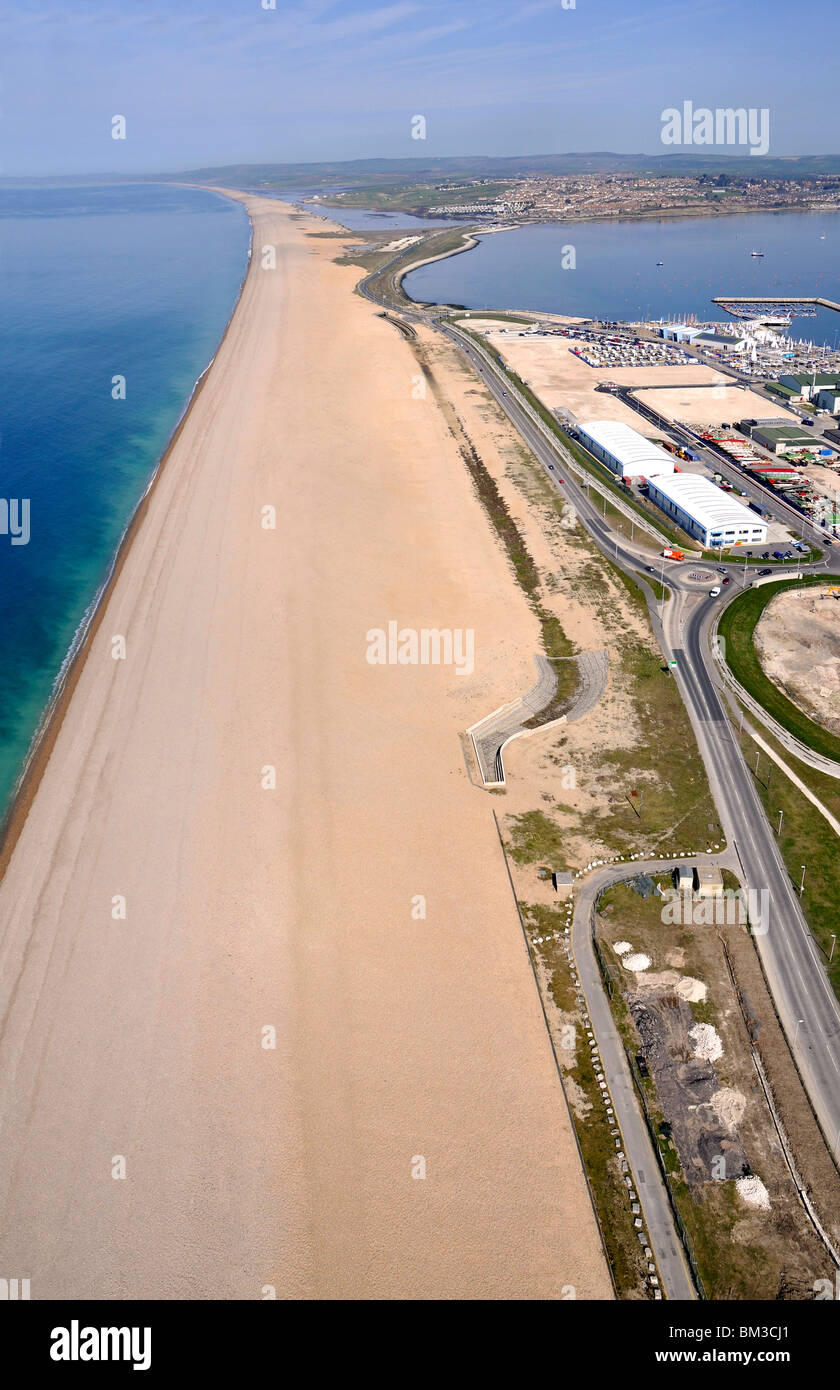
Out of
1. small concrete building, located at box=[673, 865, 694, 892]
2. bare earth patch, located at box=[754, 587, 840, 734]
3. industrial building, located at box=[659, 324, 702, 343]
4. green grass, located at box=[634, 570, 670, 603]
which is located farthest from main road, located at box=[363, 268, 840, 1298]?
industrial building, located at box=[659, 324, 702, 343]

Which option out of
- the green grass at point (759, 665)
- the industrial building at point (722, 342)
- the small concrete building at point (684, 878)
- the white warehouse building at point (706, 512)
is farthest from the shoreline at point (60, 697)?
the industrial building at point (722, 342)

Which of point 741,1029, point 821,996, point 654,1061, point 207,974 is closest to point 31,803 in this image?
point 207,974

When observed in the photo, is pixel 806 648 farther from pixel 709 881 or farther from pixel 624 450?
pixel 624 450

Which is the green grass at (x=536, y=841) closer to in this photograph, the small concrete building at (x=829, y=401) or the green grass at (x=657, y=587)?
the green grass at (x=657, y=587)

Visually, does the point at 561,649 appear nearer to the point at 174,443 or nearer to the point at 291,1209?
the point at 291,1209

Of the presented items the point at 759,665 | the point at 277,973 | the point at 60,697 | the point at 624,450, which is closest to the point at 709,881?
the point at 277,973

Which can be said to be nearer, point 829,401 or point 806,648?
point 806,648
